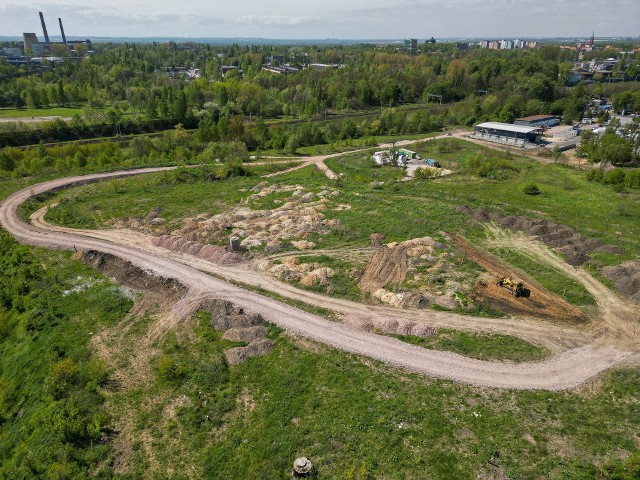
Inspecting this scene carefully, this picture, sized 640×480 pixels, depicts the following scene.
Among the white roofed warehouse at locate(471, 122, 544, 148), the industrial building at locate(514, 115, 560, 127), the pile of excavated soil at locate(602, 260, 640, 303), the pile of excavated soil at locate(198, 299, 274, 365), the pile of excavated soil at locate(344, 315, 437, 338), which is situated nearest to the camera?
the pile of excavated soil at locate(198, 299, 274, 365)

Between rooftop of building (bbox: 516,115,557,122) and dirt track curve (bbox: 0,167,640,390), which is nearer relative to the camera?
dirt track curve (bbox: 0,167,640,390)

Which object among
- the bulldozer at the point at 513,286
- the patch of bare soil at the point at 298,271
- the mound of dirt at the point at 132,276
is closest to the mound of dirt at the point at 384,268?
the patch of bare soil at the point at 298,271

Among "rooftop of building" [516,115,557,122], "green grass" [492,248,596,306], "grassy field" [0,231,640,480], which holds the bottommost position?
"grassy field" [0,231,640,480]

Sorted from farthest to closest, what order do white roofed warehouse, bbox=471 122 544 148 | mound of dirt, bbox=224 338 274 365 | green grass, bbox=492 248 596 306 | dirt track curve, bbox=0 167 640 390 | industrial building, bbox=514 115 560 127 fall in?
→ industrial building, bbox=514 115 560 127 → white roofed warehouse, bbox=471 122 544 148 → green grass, bbox=492 248 596 306 → mound of dirt, bbox=224 338 274 365 → dirt track curve, bbox=0 167 640 390

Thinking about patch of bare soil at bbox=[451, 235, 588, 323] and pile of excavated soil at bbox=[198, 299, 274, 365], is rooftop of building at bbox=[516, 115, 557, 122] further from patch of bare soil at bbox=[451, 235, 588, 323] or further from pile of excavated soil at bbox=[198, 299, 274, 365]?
pile of excavated soil at bbox=[198, 299, 274, 365]

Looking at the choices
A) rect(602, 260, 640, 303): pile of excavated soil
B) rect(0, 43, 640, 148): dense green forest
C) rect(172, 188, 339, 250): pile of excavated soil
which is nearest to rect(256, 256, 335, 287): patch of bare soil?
rect(172, 188, 339, 250): pile of excavated soil

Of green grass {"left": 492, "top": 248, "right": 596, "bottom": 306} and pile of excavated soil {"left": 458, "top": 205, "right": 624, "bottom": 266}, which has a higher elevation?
pile of excavated soil {"left": 458, "top": 205, "right": 624, "bottom": 266}

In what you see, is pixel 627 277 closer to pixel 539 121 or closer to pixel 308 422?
pixel 308 422

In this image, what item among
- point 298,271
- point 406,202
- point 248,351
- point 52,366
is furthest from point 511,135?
point 52,366
